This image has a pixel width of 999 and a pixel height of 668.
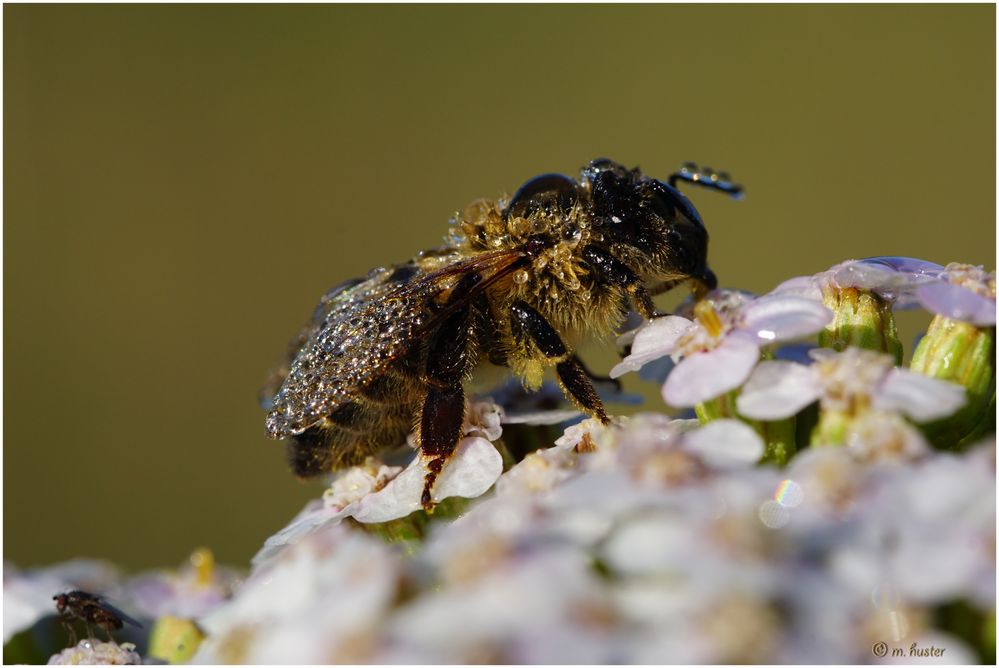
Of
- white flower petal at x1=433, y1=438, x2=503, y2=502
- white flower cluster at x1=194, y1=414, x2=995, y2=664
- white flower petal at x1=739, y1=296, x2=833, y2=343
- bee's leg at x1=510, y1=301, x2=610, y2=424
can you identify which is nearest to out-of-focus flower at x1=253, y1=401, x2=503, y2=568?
white flower petal at x1=433, y1=438, x2=503, y2=502

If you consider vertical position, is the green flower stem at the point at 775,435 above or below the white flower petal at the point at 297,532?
above

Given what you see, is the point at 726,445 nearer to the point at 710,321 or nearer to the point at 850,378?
the point at 850,378

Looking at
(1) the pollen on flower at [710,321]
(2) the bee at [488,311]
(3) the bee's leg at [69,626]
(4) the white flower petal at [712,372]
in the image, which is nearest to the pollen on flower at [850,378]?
(4) the white flower petal at [712,372]

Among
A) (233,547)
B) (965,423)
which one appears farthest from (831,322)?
(233,547)

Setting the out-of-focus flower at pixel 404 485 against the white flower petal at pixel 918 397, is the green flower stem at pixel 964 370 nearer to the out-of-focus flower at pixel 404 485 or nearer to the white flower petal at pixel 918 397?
the white flower petal at pixel 918 397

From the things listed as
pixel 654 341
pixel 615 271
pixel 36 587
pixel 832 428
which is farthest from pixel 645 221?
pixel 36 587

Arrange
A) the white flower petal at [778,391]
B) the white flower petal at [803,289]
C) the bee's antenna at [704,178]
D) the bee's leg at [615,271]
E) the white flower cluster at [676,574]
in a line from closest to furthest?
1. the white flower cluster at [676,574]
2. the white flower petal at [778,391]
3. the white flower petal at [803,289]
4. the bee's leg at [615,271]
5. the bee's antenna at [704,178]
